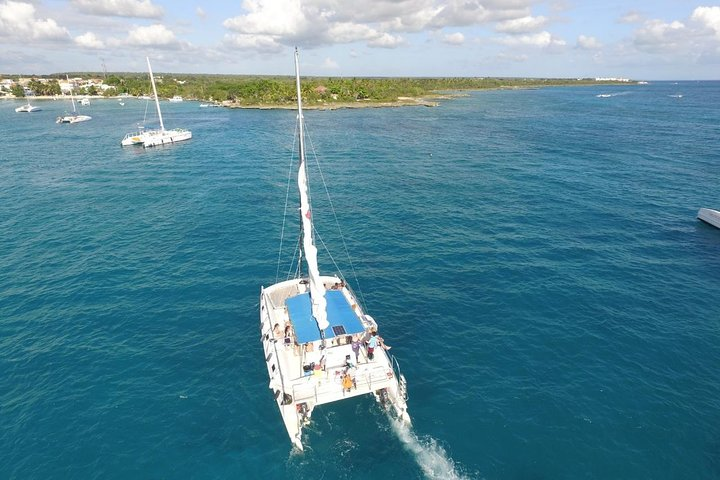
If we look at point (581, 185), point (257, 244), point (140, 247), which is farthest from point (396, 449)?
point (581, 185)

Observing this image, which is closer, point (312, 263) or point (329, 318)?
point (312, 263)

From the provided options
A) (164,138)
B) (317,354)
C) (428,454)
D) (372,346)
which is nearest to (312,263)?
(317,354)

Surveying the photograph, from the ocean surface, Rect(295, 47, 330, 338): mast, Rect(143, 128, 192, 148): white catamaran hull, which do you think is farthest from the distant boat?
Rect(143, 128, 192, 148): white catamaran hull

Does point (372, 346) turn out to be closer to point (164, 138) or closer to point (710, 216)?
point (710, 216)

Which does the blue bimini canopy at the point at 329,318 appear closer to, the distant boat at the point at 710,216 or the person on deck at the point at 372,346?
the person on deck at the point at 372,346

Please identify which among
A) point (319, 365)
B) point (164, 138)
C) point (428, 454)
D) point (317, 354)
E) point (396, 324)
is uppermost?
point (164, 138)

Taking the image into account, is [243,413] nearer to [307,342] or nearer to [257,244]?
[307,342]

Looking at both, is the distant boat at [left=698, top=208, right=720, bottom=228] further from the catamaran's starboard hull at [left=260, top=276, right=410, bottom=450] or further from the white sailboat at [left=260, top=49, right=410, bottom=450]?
the catamaran's starboard hull at [left=260, top=276, right=410, bottom=450]
